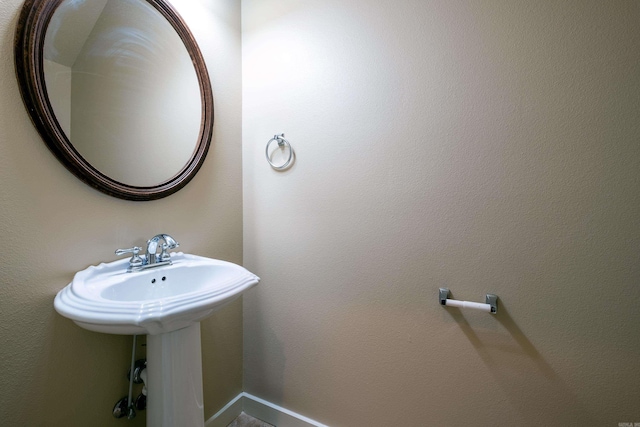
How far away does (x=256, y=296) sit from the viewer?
4.51 feet

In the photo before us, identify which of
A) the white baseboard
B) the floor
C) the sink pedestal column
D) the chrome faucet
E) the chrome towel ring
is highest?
the chrome towel ring

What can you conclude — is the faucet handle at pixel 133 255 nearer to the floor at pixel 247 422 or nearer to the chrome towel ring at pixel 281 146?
the chrome towel ring at pixel 281 146

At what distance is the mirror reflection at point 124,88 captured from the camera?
2.71ft

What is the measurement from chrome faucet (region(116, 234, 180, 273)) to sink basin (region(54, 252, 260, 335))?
29 mm

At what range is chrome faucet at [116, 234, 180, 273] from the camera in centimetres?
92

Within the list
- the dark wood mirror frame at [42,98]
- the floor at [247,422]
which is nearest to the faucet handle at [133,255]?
the dark wood mirror frame at [42,98]

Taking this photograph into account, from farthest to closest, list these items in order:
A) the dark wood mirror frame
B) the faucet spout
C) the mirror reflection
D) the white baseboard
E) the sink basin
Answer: the white baseboard
the faucet spout
the mirror reflection
the dark wood mirror frame
the sink basin

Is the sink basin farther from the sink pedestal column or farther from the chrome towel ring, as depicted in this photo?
the chrome towel ring

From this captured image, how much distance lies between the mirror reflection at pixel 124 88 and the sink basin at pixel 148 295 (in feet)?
1.18

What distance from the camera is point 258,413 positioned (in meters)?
1.36

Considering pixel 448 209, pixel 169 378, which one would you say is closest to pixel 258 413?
pixel 169 378

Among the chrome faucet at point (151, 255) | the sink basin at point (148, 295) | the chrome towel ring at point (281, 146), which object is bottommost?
the sink basin at point (148, 295)

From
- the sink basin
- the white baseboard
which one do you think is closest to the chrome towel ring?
the sink basin

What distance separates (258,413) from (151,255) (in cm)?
107
